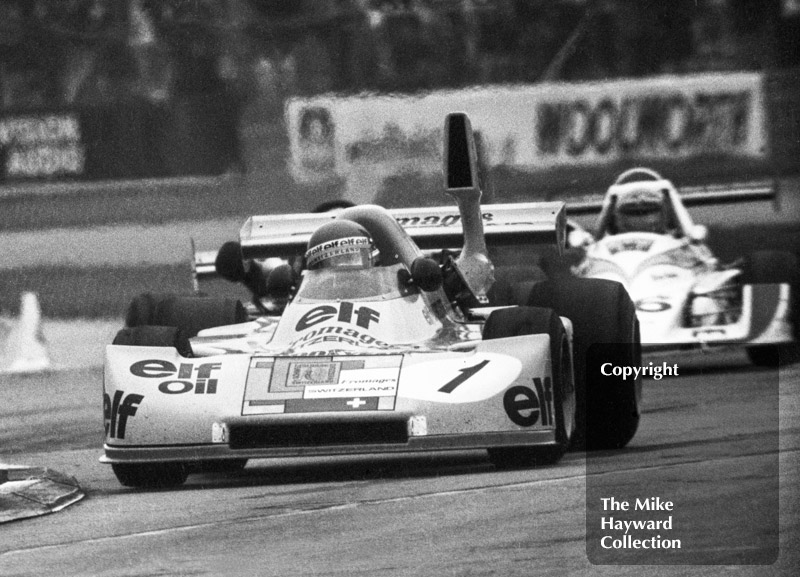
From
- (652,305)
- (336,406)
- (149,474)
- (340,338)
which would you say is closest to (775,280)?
(652,305)

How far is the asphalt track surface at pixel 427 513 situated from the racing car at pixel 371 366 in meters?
0.19

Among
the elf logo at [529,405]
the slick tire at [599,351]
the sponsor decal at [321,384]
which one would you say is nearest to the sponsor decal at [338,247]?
the slick tire at [599,351]

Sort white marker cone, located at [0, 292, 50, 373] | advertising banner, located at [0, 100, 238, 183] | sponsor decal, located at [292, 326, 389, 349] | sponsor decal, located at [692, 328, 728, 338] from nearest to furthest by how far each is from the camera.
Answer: sponsor decal, located at [292, 326, 389, 349] < sponsor decal, located at [692, 328, 728, 338] < white marker cone, located at [0, 292, 50, 373] < advertising banner, located at [0, 100, 238, 183]

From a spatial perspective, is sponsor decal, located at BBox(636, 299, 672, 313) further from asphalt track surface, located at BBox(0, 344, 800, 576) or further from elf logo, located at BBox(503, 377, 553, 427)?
elf logo, located at BBox(503, 377, 553, 427)

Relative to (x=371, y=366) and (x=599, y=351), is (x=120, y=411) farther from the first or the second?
(x=599, y=351)

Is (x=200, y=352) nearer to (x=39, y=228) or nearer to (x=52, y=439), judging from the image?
(x=52, y=439)

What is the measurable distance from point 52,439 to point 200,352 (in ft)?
5.14

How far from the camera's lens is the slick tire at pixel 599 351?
8570 millimetres

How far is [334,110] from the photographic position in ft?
58.2

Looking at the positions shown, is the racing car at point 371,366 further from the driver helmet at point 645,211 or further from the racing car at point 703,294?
the driver helmet at point 645,211

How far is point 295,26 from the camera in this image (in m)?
21.0

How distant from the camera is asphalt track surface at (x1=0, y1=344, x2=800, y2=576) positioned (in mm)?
5809

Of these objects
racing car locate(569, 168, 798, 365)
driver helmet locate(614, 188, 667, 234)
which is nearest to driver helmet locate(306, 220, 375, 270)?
racing car locate(569, 168, 798, 365)

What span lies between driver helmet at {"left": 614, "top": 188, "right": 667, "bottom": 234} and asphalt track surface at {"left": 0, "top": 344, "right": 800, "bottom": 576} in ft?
13.6
